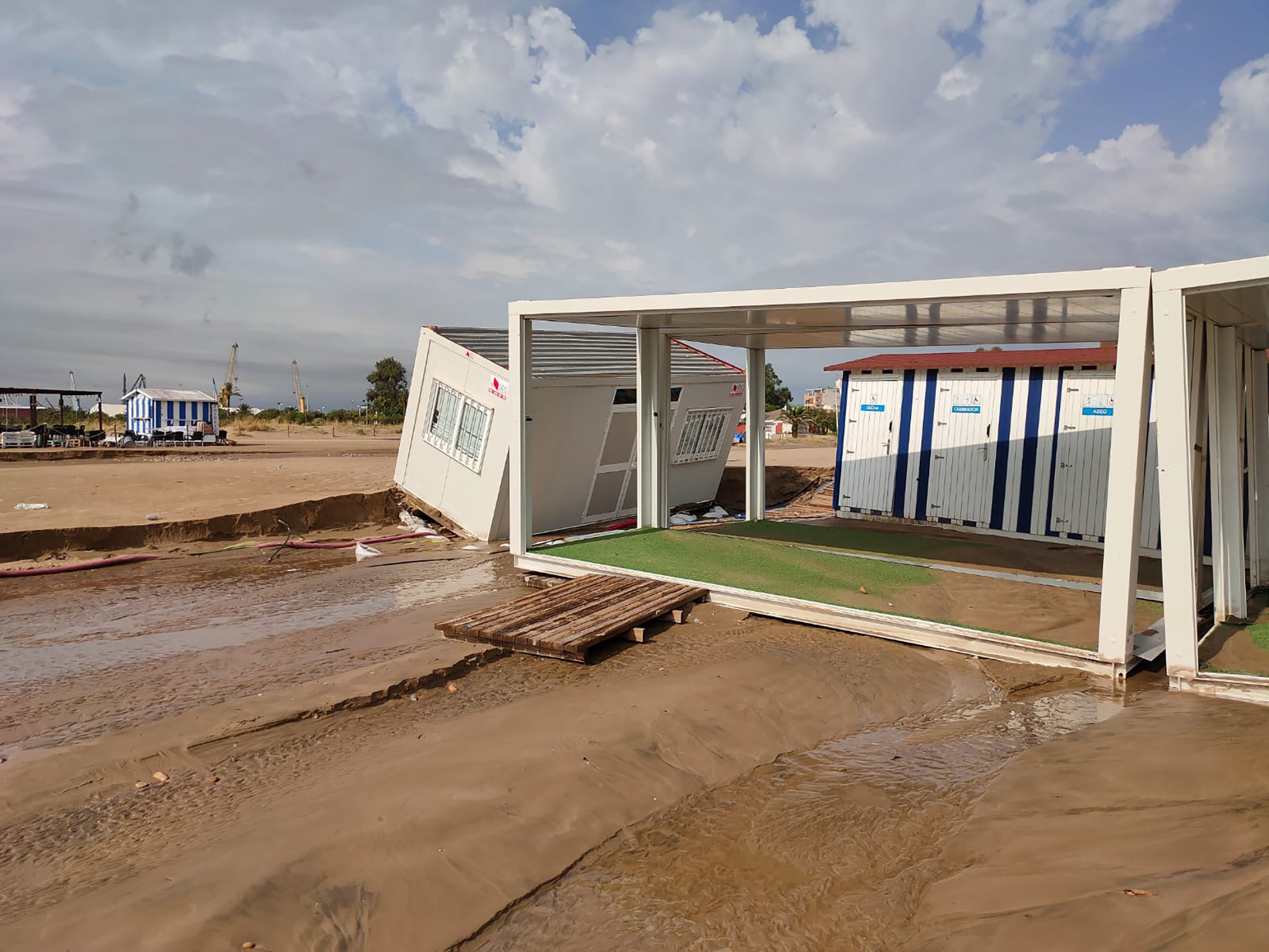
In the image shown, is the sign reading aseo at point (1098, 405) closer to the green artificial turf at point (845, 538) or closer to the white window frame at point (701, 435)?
the green artificial turf at point (845, 538)

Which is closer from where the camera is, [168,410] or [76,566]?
[76,566]

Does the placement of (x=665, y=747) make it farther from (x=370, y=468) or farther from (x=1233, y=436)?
(x=370, y=468)

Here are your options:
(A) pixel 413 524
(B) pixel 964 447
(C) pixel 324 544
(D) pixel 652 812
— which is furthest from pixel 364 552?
(B) pixel 964 447

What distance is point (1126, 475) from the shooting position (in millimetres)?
6066

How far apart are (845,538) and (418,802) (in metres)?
8.91

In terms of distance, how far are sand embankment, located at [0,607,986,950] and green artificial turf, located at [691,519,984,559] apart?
177 inches

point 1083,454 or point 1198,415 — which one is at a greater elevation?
point 1198,415

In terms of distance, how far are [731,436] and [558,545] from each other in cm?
742

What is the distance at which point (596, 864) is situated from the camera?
3.84m

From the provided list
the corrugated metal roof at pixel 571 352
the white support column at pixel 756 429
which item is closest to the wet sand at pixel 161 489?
the corrugated metal roof at pixel 571 352

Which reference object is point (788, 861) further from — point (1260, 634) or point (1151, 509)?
point (1151, 509)

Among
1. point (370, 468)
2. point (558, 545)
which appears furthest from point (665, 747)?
point (370, 468)

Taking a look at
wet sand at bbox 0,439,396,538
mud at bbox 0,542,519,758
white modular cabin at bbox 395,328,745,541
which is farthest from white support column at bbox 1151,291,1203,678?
wet sand at bbox 0,439,396,538

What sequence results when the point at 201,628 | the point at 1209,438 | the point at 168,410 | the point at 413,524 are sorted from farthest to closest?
the point at 168,410 → the point at 413,524 → the point at 201,628 → the point at 1209,438
